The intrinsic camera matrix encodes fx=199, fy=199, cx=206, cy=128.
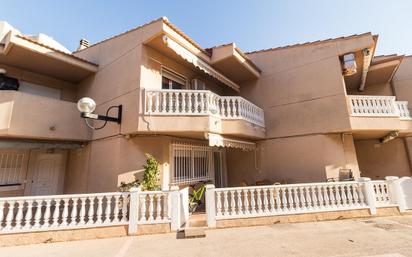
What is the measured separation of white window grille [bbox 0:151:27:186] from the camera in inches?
447

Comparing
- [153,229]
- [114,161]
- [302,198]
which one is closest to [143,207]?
[153,229]

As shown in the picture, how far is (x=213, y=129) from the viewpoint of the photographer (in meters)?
10.6

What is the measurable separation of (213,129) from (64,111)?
877 cm

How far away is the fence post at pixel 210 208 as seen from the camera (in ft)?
27.9

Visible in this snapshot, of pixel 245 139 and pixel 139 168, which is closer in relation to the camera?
pixel 139 168

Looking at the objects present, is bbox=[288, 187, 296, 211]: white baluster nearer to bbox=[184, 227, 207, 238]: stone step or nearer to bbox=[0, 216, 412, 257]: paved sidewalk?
bbox=[0, 216, 412, 257]: paved sidewalk

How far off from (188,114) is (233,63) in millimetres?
5606

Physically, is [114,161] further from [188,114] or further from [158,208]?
[188,114]

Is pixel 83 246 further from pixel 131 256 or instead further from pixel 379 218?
pixel 379 218

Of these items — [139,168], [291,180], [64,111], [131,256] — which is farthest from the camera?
[291,180]

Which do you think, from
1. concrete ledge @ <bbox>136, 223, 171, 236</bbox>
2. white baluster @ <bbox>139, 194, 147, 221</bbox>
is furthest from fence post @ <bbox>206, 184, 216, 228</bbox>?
white baluster @ <bbox>139, 194, 147, 221</bbox>

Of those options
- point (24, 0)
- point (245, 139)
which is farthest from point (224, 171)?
point (24, 0)

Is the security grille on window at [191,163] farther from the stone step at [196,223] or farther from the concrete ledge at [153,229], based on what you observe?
the concrete ledge at [153,229]

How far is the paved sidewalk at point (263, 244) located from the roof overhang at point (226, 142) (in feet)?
13.9
